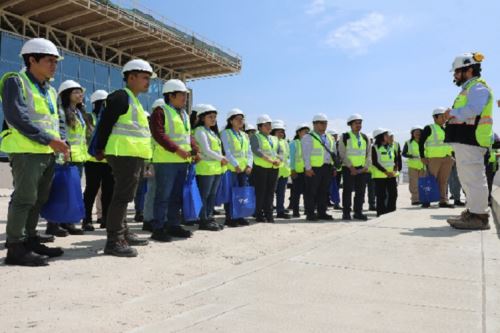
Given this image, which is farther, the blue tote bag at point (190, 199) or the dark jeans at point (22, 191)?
the blue tote bag at point (190, 199)

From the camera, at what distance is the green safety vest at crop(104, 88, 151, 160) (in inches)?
162

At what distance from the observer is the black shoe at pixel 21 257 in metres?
3.57

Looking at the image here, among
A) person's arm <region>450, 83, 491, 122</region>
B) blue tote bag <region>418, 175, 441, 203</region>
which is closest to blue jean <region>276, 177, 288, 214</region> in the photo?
blue tote bag <region>418, 175, 441, 203</region>

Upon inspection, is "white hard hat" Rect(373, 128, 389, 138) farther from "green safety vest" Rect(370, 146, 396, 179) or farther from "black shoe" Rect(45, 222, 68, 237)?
"black shoe" Rect(45, 222, 68, 237)

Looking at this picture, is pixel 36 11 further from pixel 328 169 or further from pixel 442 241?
pixel 442 241

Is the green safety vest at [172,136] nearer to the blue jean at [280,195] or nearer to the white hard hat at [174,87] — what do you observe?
the white hard hat at [174,87]

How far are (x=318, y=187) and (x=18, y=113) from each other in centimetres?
529

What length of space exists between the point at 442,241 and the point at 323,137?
3.75 m

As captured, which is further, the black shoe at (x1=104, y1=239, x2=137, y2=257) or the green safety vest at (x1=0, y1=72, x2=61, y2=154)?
the black shoe at (x1=104, y1=239, x2=137, y2=257)

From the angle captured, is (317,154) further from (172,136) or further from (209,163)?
(172,136)

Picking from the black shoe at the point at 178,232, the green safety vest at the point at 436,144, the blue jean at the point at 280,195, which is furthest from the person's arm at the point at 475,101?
the blue jean at the point at 280,195

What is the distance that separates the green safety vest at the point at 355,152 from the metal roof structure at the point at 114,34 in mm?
18253

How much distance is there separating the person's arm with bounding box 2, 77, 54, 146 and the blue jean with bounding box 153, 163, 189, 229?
1601 mm

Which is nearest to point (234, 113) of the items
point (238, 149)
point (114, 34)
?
point (238, 149)
